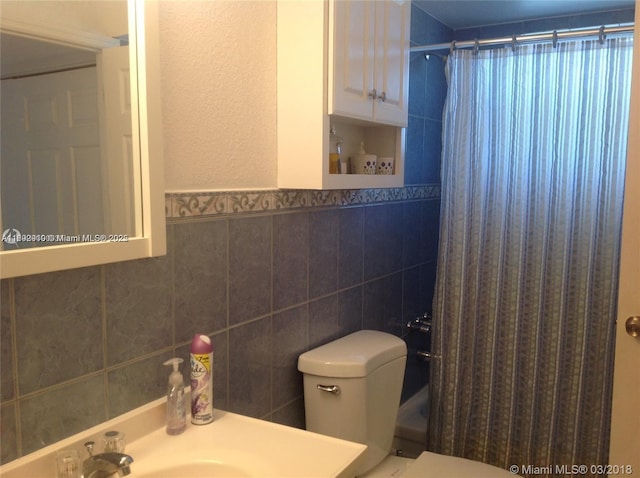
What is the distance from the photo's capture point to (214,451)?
128 centimetres

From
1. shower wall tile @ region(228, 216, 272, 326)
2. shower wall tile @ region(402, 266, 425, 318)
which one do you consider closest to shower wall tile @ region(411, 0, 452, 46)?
shower wall tile @ region(402, 266, 425, 318)

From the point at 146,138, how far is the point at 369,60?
0.88 meters

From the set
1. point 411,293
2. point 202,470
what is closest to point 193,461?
point 202,470

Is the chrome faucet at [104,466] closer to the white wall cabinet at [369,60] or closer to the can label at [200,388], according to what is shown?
the can label at [200,388]

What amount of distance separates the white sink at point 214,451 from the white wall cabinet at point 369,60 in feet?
3.01

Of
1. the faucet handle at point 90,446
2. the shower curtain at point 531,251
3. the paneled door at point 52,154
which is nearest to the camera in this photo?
the paneled door at point 52,154

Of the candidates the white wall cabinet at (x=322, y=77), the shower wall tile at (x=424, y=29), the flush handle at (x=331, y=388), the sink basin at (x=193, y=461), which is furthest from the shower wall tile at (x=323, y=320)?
the shower wall tile at (x=424, y=29)

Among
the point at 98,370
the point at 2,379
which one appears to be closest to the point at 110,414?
the point at 98,370

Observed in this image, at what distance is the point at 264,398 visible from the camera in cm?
179

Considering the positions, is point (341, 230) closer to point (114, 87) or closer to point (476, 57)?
point (476, 57)

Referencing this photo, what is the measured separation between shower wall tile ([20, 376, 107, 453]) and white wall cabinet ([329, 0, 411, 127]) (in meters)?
0.99

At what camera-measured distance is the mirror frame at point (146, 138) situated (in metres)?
1.24

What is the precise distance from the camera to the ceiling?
251 cm

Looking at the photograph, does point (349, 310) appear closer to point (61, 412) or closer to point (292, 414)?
point (292, 414)
